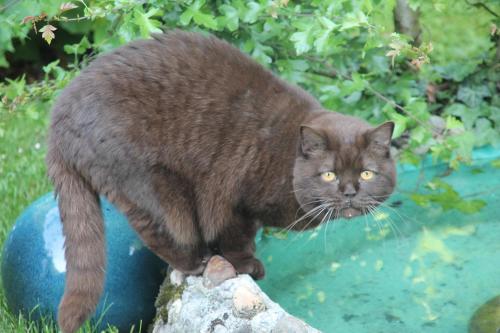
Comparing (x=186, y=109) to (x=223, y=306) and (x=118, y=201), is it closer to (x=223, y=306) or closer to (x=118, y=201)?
(x=118, y=201)

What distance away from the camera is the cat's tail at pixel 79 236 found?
276cm

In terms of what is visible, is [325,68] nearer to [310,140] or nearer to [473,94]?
[473,94]

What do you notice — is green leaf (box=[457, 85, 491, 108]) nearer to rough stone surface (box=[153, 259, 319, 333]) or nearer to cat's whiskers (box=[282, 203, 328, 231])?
cat's whiskers (box=[282, 203, 328, 231])

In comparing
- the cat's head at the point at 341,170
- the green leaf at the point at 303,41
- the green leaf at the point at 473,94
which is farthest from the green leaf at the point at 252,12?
the green leaf at the point at 473,94

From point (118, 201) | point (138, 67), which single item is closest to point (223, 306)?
point (118, 201)

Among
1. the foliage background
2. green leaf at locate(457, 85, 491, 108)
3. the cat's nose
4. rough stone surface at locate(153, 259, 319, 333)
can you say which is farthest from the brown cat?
green leaf at locate(457, 85, 491, 108)

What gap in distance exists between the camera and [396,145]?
192 inches

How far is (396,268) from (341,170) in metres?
0.99

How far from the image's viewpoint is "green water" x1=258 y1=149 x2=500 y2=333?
3303mm

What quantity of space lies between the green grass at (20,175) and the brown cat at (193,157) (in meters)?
0.51

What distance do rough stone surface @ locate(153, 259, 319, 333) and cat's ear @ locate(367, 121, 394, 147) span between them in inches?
A: 29.2

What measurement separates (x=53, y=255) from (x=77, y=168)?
542 mm

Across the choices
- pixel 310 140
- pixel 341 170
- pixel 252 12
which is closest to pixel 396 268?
pixel 341 170

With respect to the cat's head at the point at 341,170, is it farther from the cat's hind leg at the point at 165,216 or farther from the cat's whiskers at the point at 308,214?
the cat's hind leg at the point at 165,216
